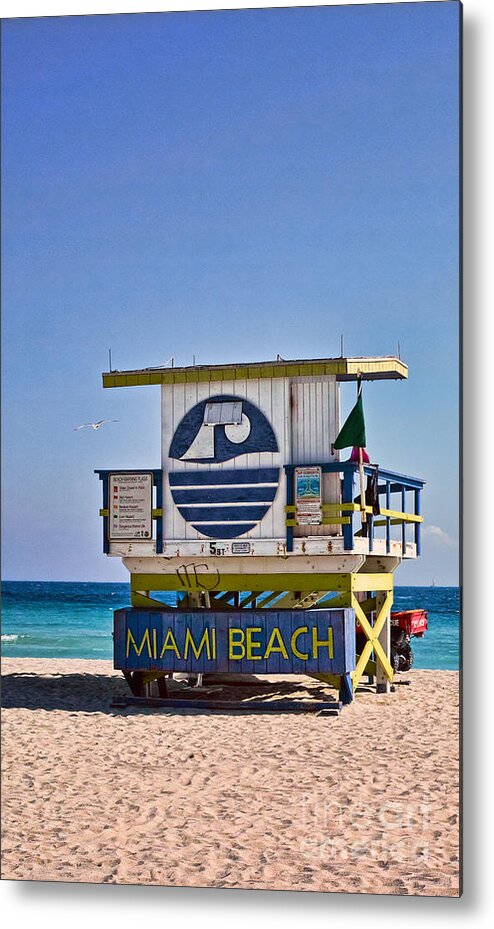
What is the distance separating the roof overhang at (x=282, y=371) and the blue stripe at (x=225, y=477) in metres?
0.98

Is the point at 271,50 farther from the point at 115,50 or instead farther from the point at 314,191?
the point at 314,191

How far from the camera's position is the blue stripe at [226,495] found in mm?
14180

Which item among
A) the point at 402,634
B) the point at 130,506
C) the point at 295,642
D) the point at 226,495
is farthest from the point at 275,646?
the point at 402,634

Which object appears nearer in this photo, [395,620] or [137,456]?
[395,620]

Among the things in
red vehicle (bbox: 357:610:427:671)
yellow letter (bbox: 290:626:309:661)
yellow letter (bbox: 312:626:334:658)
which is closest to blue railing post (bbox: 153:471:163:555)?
yellow letter (bbox: 290:626:309:661)

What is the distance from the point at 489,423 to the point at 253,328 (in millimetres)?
18207

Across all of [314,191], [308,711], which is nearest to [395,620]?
[308,711]

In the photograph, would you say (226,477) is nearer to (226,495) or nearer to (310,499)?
(226,495)

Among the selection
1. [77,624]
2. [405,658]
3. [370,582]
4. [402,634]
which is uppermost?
[370,582]

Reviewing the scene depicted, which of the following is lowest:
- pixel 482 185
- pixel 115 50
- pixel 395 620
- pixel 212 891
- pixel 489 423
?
pixel 212 891

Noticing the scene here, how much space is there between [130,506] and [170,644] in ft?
5.10

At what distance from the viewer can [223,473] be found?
14.3 metres

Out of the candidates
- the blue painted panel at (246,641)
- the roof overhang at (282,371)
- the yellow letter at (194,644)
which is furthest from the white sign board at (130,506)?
the yellow letter at (194,644)

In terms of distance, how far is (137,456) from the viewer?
3419cm
